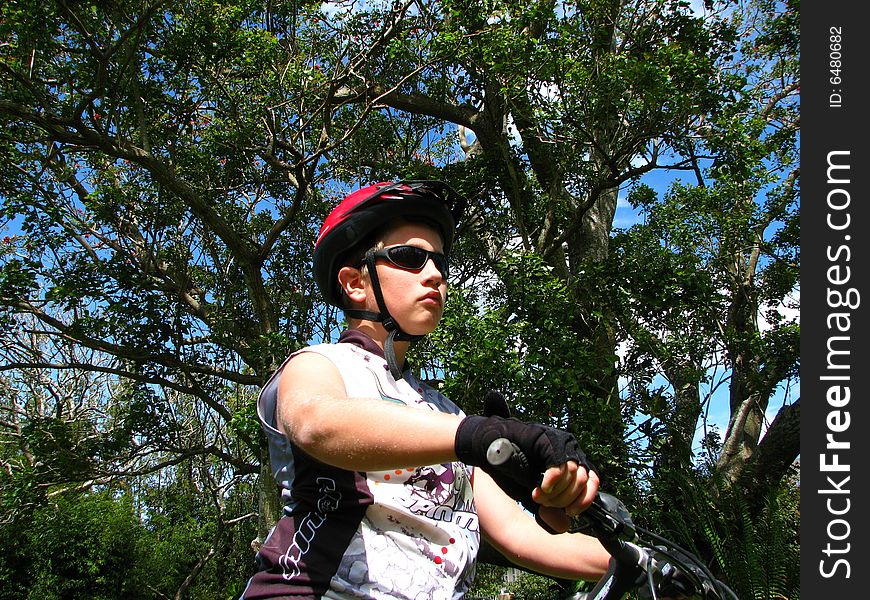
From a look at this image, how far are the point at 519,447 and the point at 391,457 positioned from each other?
0.26m

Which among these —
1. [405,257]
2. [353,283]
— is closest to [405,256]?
[405,257]

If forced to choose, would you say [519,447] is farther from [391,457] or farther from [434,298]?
[434,298]

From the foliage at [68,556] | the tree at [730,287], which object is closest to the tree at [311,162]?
the tree at [730,287]

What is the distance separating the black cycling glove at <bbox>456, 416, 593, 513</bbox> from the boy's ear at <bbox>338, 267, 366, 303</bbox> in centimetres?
112

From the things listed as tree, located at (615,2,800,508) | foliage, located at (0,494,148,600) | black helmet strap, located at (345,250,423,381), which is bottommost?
foliage, located at (0,494,148,600)

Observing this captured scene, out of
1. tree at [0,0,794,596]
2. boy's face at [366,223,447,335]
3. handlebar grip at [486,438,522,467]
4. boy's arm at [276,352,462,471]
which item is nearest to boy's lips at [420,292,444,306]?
boy's face at [366,223,447,335]

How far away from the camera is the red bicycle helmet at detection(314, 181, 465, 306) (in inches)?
92.5

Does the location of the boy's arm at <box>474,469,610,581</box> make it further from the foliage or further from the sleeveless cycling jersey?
the foliage

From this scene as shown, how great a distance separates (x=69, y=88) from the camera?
31.4 ft

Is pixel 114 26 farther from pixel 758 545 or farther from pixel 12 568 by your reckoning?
pixel 12 568

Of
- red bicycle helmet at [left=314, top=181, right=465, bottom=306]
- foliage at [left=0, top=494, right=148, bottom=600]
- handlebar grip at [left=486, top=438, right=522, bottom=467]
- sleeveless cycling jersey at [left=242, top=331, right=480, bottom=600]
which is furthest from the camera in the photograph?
foliage at [left=0, top=494, right=148, bottom=600]

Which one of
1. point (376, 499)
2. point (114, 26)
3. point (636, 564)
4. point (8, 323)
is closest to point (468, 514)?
point (376, 499)

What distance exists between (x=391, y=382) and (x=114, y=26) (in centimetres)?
921

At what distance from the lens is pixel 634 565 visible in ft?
5.35
